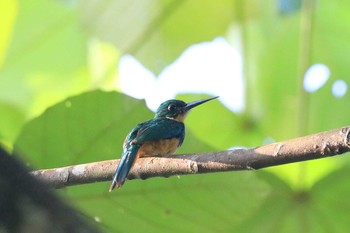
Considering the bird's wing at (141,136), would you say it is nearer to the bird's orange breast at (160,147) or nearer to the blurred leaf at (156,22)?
the bird's orange breast at (160,147)

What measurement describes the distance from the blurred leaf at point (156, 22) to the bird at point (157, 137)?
17 centimetres

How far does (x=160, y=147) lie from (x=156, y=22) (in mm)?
615

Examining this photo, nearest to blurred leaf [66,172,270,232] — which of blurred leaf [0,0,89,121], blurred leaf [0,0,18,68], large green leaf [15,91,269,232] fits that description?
large green leaf [15,91,269,232]

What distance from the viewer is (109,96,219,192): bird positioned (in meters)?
1.39

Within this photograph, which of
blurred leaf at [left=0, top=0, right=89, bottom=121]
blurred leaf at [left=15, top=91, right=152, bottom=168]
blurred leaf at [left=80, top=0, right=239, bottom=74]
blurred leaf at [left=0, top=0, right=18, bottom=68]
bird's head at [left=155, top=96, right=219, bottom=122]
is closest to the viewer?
blurred leaf at [left=15, top=91, right=152, bottom=168]

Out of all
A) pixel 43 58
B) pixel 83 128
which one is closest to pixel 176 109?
pixel 83 128

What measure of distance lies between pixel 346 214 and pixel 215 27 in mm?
842

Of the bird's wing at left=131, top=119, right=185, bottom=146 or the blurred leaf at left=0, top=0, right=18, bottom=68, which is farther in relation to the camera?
the blurred leaf at left=0, top=0, right=18, bottom=68

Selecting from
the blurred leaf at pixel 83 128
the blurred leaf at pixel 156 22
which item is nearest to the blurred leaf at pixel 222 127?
the blurred leaf at pixel 156 22

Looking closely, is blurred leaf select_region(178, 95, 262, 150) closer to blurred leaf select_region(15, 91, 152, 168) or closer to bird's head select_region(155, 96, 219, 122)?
bird's head select_region(155, 96, 219, 122)

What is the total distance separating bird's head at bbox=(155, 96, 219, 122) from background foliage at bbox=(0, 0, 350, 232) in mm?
66

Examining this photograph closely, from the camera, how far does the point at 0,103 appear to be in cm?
210

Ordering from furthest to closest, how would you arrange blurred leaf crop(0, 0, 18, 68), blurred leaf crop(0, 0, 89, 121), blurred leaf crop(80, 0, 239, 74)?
blurred leaf crop(0, 0, 89, 121) < blurred leaf crop(80, 0, 239, 74) < blurred leaf crop(0, 0, 18, 68)

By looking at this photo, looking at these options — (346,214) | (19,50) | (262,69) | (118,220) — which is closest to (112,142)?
(118,220)
